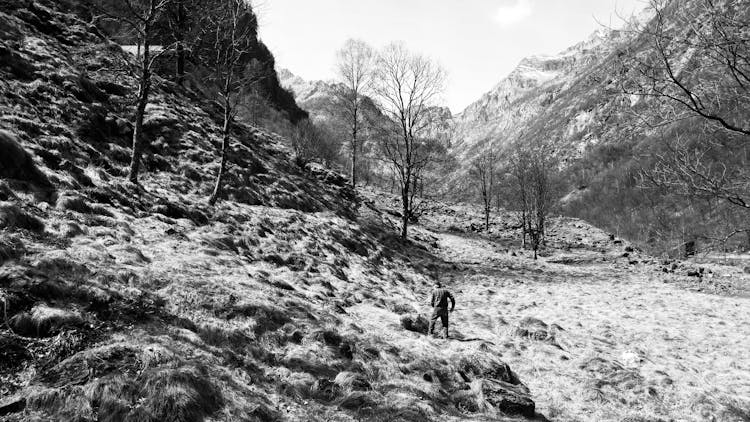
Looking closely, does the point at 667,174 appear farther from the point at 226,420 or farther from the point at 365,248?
the point at 365,248

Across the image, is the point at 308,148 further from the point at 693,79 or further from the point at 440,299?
the point at 693,79

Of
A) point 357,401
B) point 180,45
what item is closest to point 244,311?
point 357,401

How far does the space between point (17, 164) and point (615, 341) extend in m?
16.1

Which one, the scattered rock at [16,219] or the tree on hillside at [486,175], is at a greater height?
the tree on hillside at [486,175]

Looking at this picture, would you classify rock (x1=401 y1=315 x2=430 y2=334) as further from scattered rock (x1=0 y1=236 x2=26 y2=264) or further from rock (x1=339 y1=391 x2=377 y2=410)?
scattered rock (x1=0 y1=236 x2=26 y2=264)

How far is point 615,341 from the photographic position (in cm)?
1144

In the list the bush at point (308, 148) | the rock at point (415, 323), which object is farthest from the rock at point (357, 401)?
the bush at point (308, 148)

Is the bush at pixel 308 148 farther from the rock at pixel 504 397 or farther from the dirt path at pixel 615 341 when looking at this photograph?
the rock at pixel 504 397

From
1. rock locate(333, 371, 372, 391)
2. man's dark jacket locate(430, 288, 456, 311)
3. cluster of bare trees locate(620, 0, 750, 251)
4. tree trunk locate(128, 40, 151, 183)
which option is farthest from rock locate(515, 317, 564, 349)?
tree trunk locate(128, 40, 151, 183)

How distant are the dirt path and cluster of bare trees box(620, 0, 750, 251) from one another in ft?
13.4

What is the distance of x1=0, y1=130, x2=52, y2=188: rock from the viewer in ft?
28.5

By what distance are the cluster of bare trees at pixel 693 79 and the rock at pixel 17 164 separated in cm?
1218

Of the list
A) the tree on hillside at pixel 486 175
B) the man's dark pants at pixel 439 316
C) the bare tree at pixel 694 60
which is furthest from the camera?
the tree on hillside at pixel 486 175

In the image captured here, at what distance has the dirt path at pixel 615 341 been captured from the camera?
25.9ft
